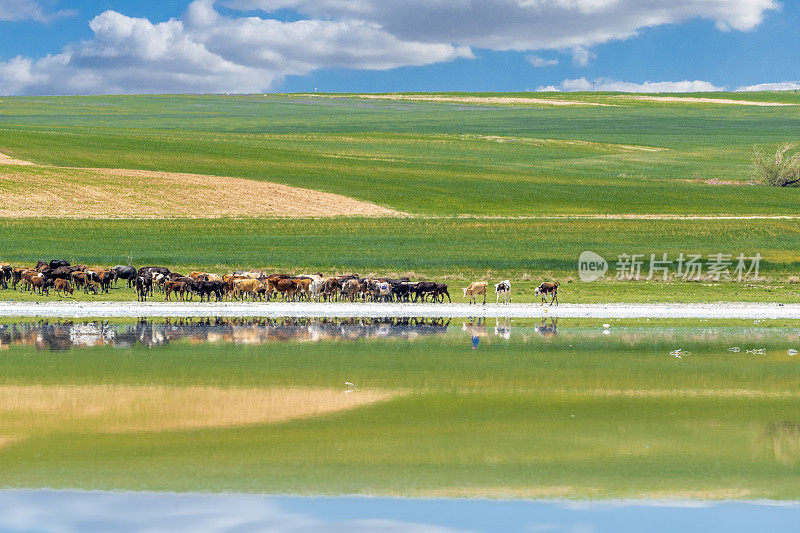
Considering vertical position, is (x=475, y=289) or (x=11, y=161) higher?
(x=11, y=161)

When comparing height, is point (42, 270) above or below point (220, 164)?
below

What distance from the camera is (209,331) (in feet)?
84.1

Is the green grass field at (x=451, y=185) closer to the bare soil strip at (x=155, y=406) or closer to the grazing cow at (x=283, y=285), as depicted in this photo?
the grazing cow at (x=283, y=285)

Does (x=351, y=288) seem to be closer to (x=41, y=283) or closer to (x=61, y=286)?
(x=61, y=286)

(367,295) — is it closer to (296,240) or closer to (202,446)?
(296,240)

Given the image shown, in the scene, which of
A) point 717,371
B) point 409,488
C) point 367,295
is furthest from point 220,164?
point 409,488

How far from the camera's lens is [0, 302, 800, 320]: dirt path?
29297mm

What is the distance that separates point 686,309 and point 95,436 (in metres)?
21.7

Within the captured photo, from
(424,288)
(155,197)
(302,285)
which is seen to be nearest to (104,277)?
(302,285)

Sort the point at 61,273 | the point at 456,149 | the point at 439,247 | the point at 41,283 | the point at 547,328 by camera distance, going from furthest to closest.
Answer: the point at 456,149, the point at 439,247, the point at 61,273, the point at 41,283, the point at 547,328

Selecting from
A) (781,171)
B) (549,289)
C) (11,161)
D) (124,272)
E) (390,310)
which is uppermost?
(11,161)

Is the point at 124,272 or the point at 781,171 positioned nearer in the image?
the point at 124,272

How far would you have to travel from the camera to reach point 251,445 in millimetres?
14117

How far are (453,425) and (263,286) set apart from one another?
64.3 ft
